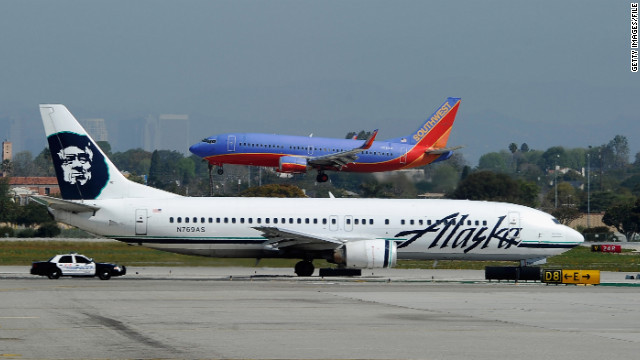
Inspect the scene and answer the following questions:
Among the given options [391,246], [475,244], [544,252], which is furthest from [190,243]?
[544,252]

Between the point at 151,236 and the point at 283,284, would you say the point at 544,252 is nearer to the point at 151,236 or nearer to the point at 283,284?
the point at 283,284

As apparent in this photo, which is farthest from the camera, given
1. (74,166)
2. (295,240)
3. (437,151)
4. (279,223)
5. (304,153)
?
(437,151)

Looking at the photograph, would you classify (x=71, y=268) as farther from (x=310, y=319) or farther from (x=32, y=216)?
Result: (x=32, y=216)

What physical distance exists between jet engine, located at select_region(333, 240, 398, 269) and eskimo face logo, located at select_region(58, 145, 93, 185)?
12.6 metres

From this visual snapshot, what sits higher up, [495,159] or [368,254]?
[495,159]

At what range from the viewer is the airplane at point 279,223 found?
45469mm

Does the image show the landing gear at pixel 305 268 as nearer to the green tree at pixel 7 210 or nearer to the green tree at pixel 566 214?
the green tree at pixel 7 210

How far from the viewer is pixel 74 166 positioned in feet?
151

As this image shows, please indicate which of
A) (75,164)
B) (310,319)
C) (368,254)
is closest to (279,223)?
(368,254)

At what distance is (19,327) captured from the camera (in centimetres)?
2533

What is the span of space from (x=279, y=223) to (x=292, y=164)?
3453 centimetres

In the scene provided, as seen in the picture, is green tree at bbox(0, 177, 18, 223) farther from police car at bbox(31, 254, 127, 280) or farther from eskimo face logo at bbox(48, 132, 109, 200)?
police car at bbox(31, 254, 127, 280)

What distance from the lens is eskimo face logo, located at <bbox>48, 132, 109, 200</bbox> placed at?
1817 inches

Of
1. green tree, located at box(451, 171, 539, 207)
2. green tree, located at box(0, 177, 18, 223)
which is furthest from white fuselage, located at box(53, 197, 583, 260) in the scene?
green tree, located at box(0, 177, 18, 223)
